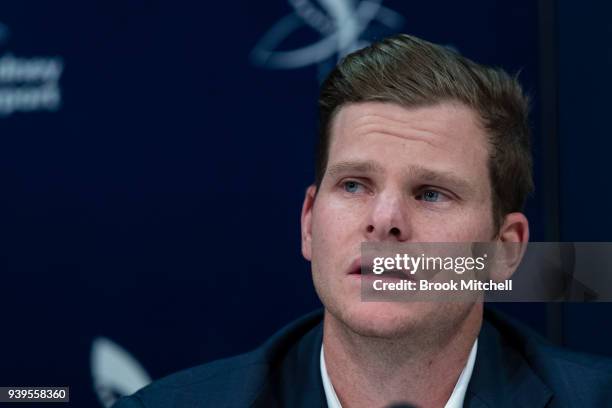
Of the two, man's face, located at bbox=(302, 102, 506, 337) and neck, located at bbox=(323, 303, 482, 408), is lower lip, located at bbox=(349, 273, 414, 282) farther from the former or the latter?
neck, located at bbox=(323, 303, 482, 408)

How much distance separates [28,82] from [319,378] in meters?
0.88

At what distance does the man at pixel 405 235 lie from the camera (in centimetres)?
157

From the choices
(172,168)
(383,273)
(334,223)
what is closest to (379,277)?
(383,273)

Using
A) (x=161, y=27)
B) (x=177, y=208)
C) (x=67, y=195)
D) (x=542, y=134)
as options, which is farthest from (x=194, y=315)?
(x=542, y=134)

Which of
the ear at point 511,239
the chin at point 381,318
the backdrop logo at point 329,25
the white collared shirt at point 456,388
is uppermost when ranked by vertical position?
the backdrop logo at point 329,25

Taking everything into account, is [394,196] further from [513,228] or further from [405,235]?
[513,228]

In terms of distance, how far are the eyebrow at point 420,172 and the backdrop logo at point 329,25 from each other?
0.51 meters

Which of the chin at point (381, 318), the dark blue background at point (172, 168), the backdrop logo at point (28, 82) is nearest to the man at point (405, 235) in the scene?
the chin at point (381, 318)

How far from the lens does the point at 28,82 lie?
2.07m

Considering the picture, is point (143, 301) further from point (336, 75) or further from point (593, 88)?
point (593, 88)

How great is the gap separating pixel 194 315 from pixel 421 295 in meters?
0.66

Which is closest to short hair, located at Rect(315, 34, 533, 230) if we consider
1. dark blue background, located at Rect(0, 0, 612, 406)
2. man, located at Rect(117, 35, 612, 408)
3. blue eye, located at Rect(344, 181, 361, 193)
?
man, located at Rect(117, 35, 612, 408)

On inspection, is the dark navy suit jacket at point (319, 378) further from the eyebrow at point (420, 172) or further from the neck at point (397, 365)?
the eyebrow at point (420, 172)

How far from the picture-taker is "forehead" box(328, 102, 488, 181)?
1606mm
